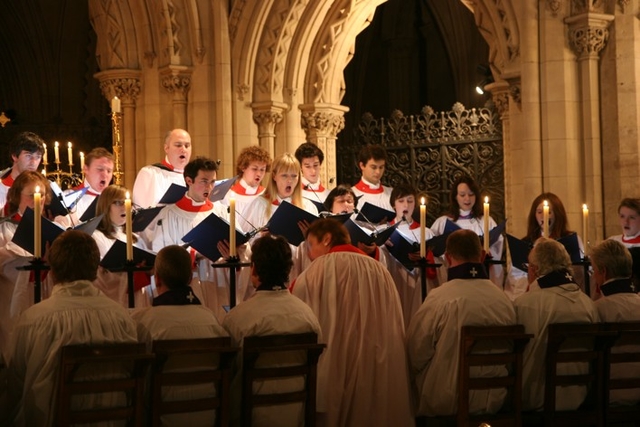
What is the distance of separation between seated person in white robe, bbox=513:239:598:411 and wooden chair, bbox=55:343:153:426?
2.39 m

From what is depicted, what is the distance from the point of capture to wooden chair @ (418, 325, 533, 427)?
652 cm

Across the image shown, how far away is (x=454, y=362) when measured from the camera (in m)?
6.78

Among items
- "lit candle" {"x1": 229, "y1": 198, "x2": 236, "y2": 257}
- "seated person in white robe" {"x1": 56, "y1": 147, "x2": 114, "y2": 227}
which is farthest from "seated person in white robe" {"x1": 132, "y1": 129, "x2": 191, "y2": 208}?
"lit candle" {"x1": 229, "y1": 198, "x2": 236, "y2": 257}

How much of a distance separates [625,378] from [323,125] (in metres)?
7.37

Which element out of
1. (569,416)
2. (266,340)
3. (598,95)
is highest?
(598,95)

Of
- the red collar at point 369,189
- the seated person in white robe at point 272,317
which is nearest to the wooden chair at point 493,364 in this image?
the seated person in white robe at point 272,317

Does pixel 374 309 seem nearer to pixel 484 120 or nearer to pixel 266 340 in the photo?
pixel 266 340

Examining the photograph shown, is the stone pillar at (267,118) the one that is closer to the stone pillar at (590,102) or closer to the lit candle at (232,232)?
the stone pillar at (590,102)

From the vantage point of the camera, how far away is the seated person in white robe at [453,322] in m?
6.77

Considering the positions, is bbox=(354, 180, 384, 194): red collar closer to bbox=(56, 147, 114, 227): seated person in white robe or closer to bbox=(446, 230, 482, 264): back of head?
bbox=(56, 147, 114, 227): seated person in white robe

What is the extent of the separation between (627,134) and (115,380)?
665cm

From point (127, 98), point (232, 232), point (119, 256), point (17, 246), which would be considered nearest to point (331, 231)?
point (232, 232)

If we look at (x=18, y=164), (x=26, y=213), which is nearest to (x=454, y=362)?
(x=26, y=213)

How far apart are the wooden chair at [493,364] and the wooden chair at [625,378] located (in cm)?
57
